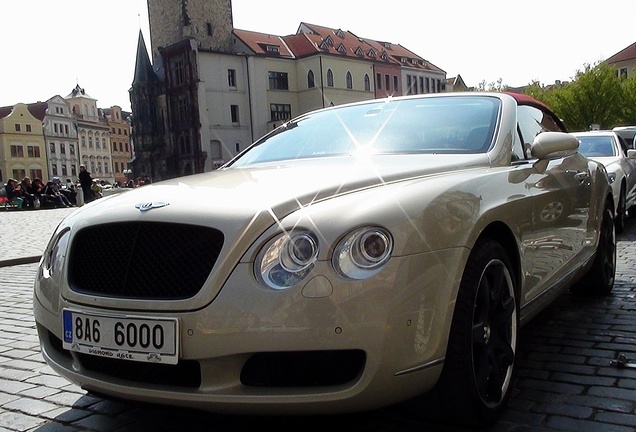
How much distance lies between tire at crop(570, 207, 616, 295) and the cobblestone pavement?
0.59 feet

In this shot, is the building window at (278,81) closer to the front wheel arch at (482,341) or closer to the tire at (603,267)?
the tire at (603,267)

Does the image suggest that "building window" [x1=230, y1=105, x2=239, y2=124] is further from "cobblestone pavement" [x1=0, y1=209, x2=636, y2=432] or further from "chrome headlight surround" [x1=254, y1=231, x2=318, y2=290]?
"chrome headlight surround" [x1=254, y1=231, x2=318, y2=290]

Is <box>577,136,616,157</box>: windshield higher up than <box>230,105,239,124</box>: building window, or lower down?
lower down

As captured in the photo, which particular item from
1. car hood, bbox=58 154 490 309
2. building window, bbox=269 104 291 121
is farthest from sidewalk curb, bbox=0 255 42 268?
building window, bbox=269 104 291 121

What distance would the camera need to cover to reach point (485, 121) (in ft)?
11.6

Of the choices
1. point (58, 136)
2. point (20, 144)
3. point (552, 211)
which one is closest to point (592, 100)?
point (552, 211)

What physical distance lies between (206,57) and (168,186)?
5586 centimetres

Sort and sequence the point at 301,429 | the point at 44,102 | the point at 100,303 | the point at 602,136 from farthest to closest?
the point at 44,102 → the point at 602,136 → the point at 301,429 → the point at 100,303

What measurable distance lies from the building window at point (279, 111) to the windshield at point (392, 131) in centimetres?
5550

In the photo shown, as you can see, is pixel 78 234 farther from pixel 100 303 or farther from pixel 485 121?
pixel 485 121

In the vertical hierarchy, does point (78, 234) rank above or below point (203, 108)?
below

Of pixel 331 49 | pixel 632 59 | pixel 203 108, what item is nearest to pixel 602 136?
pixel 203 108

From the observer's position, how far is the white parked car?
8.48 m

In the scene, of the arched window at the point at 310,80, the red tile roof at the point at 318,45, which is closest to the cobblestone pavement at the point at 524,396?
the red tile roof at the point at 318,45
